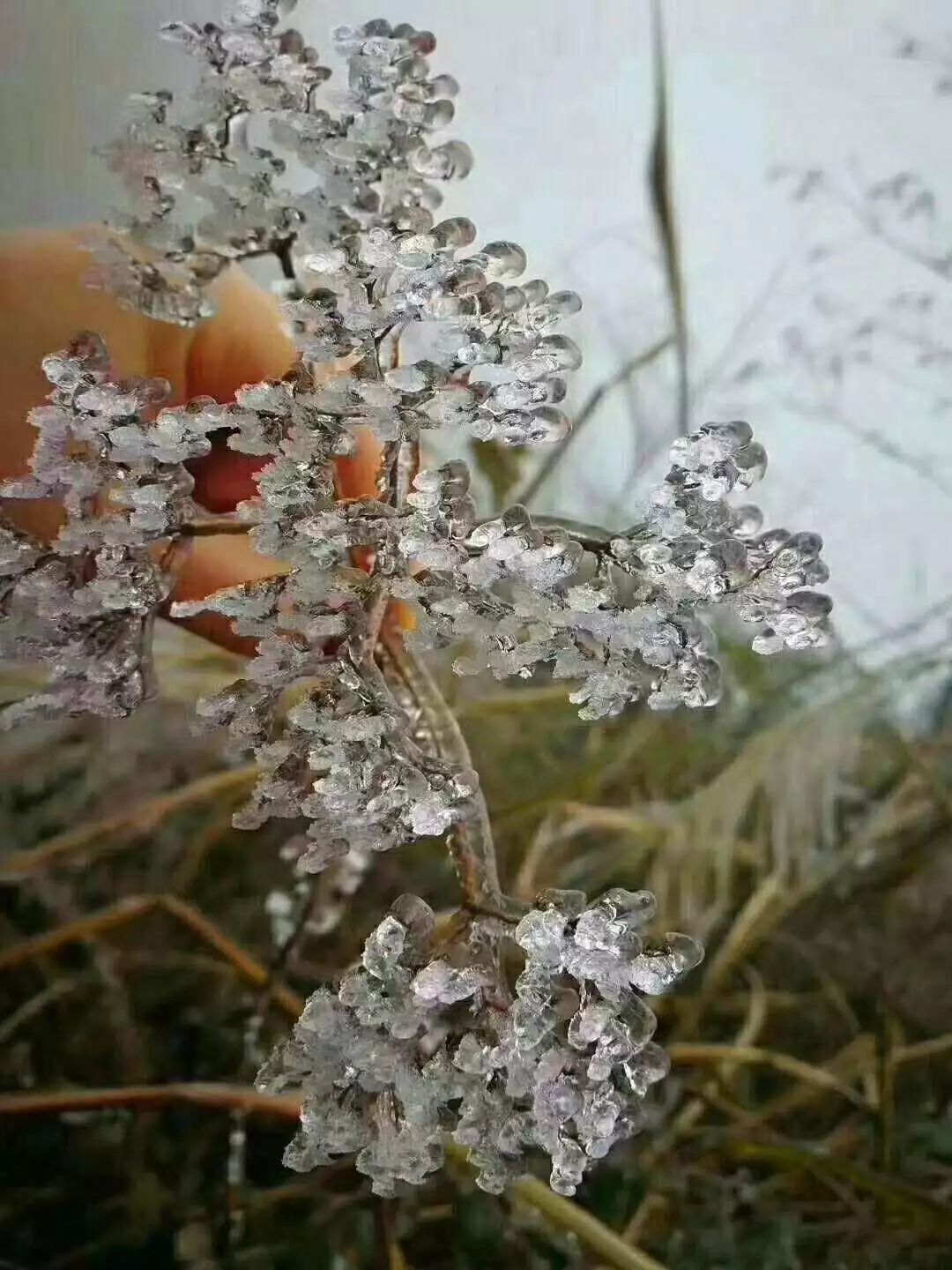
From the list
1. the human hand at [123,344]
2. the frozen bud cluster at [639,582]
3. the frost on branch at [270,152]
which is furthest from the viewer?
the human hand at [123,344]

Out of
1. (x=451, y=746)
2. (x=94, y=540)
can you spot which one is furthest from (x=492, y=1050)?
(x=94, y=540)

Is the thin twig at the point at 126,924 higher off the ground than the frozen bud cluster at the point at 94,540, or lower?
lower

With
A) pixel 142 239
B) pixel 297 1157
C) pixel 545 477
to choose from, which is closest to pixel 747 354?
pixel 545 477

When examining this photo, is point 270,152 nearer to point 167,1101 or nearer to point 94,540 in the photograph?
point 94,540

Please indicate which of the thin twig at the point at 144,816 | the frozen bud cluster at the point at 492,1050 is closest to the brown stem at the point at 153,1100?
the thin twig at the point at 144,816

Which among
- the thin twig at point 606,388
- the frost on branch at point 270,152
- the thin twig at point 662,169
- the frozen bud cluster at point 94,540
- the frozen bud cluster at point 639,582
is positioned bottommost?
the frozen bud cluster at point 639,582

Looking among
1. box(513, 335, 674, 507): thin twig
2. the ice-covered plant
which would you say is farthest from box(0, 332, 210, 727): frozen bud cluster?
box(513, 335, 674, 507): thin twig

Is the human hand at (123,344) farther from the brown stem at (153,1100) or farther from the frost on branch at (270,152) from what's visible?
the brown stem at (153,1100)

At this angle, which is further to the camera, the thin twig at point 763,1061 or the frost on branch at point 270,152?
the thin twig at point 763,1061
